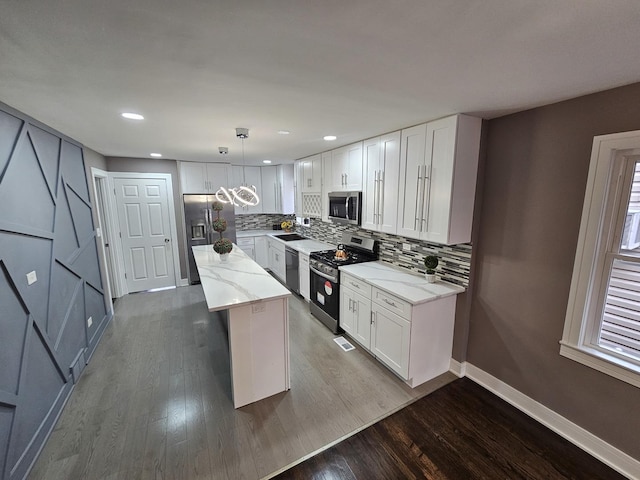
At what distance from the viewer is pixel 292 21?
→ 38.6 inches

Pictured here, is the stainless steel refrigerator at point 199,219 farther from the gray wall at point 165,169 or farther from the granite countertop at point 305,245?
the granite countertop at point 305,245

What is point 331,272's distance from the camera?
331 cm

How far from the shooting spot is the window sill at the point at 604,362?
5.40 feet

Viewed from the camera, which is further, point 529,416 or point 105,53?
point 529,416

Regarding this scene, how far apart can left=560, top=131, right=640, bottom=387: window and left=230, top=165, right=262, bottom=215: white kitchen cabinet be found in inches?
204

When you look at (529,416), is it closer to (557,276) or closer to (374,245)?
(557,276)

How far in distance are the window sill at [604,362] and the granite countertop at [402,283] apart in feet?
2.66

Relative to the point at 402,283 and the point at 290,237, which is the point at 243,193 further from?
the point at 290,237

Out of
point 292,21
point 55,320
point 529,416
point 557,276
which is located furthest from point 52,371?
point 557,276

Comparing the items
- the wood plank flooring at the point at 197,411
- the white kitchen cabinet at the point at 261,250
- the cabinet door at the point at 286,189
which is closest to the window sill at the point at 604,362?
the wood plank flooring at the point at 197,411

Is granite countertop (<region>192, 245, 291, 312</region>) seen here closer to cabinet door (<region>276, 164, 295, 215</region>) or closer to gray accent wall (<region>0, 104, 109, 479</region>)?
A: gray accent wall (<region>0, 104, 109, 479</region>)

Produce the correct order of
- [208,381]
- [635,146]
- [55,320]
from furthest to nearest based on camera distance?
[208,381] → [55,320] → [635,146]

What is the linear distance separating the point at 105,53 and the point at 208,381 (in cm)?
256

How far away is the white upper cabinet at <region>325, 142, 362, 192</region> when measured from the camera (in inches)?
130
